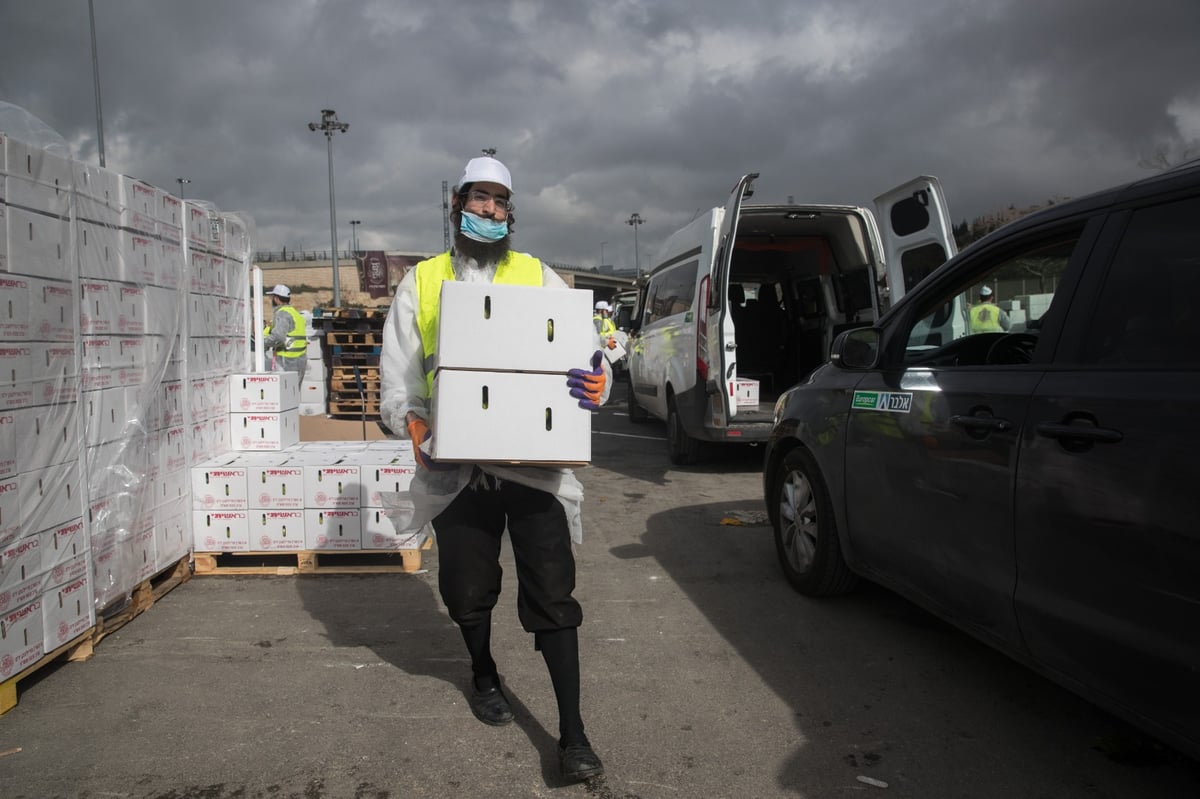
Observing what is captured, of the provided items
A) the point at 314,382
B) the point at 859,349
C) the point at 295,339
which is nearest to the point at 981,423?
the point at 859,349

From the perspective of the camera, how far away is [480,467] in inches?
111

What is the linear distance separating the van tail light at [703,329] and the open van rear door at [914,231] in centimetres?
161

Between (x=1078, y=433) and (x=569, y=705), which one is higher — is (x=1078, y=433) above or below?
above

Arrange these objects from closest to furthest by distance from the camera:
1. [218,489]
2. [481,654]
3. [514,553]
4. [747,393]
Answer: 1. [514,553]
2. [481,654]
3. [218,489]
4. [747,393]

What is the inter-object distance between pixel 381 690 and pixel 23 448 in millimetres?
1741

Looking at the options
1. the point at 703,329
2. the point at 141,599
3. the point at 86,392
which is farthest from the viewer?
the point at 703,329

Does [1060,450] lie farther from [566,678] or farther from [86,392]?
[86,392]

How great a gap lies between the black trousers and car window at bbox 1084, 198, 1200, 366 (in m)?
1.81

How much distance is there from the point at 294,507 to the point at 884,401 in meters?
3.44

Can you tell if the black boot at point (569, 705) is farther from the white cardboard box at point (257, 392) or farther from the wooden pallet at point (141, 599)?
the white cardboard box at point (257, 392)

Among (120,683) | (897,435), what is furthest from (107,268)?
(897,435)

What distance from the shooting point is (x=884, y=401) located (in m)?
3.49

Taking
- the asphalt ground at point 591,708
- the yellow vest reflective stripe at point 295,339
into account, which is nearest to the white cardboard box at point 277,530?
the asphalt ground at point 591,708

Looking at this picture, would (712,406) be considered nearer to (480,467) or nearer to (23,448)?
(480,467)
